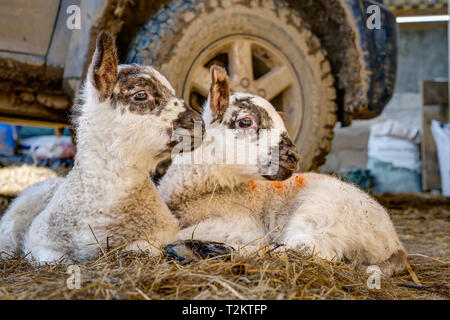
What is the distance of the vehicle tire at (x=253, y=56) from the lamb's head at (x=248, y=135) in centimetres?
70

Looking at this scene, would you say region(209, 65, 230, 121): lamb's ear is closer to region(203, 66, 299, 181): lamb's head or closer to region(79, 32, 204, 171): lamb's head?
region(203, 66, 299, 181): lamb's head

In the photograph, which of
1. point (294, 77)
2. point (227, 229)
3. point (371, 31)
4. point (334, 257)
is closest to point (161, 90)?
point (227, 229)

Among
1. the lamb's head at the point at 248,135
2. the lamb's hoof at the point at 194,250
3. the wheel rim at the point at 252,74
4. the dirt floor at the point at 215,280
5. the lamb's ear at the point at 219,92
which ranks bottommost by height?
the dirt floor at the point at 215,280

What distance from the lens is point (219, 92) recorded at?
3289 mm

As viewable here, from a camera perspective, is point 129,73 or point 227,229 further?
point 227,229

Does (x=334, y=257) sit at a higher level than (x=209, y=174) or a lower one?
lower

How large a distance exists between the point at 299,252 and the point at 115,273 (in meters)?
1.00

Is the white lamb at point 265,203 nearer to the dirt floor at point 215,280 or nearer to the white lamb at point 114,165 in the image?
the dirt floor at point 215,280

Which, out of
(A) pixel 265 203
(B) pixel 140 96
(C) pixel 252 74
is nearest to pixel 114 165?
(B) pixel 140 96

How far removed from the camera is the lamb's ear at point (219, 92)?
3.25 meters

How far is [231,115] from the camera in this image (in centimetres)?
329

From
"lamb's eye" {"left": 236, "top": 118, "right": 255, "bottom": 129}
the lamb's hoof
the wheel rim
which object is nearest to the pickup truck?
the wheel rim

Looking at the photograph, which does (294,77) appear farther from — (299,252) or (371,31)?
(299,252)

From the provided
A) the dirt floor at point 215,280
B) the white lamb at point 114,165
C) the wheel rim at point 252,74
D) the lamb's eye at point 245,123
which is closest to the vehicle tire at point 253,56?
the wheel rim at point 252,74
